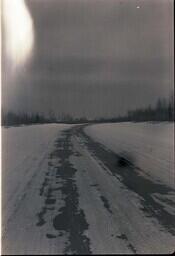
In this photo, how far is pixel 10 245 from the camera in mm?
4676

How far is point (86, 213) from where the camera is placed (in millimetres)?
6125

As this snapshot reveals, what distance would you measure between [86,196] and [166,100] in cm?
240

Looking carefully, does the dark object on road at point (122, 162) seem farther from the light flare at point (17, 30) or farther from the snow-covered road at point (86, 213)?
the light flare at point (17, 30)

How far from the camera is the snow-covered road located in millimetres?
4715

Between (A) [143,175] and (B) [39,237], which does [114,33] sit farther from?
(A) [143,175]

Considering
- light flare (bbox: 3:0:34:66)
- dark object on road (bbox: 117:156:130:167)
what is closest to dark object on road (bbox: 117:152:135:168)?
dark object on road (bbox: 117:156:130:167)

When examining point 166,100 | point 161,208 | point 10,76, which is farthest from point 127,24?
point 161,208

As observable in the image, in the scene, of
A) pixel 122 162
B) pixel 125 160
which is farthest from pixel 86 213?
pixel 125 160

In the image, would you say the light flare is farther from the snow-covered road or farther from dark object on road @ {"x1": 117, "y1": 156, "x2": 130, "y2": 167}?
dark object on road @ {"x1": 117, "y1": 156, "x2": 130, "y2": 167}

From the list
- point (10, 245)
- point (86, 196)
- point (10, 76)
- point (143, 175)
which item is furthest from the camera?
point (143, 175)

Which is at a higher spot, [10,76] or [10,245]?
[10,76]

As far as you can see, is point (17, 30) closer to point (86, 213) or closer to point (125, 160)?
point (86, 213)

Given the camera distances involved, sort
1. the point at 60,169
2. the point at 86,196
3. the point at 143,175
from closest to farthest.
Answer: the point at 86,196
the point at 143,175
the point at 60,169

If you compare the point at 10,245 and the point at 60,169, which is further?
the point at 60,169
